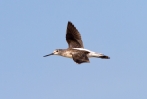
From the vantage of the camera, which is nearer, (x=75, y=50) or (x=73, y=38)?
(x=75, y=50)

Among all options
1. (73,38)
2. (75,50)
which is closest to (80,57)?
(75,50)

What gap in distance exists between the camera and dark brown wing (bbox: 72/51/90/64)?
22.7 m

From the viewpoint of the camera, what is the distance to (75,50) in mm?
25875

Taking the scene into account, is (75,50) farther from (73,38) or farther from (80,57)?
(73,38)

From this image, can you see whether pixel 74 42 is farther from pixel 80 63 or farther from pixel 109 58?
pixel 80 63

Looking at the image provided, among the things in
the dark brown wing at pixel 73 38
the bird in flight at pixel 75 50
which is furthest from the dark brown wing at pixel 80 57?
the dark brown wing at pixel 73 38

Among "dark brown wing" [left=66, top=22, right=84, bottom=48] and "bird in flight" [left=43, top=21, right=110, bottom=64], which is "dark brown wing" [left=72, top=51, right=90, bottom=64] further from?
"dark brown wing" [left=66, top=22, right=84, bottom=48]

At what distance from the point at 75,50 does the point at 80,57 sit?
230 centimetres

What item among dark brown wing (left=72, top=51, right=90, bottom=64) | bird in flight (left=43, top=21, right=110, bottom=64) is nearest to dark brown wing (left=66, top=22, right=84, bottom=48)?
bird in flight (left=43, top=21, right=110, bottom=64)

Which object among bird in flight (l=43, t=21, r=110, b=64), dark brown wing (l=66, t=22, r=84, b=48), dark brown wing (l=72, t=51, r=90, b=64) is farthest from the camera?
dark brown wing (l=66, t=22, r=84, b=48)

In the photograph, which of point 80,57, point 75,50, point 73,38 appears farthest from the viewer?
point 73,38

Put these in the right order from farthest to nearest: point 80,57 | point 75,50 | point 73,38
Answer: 1. point 73,38
2. point 75,50
3. point 80,57

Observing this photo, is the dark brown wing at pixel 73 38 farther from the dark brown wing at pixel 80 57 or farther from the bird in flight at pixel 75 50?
the dark brown wing at pixel 80 57

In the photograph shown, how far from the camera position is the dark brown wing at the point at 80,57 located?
74.3ft
